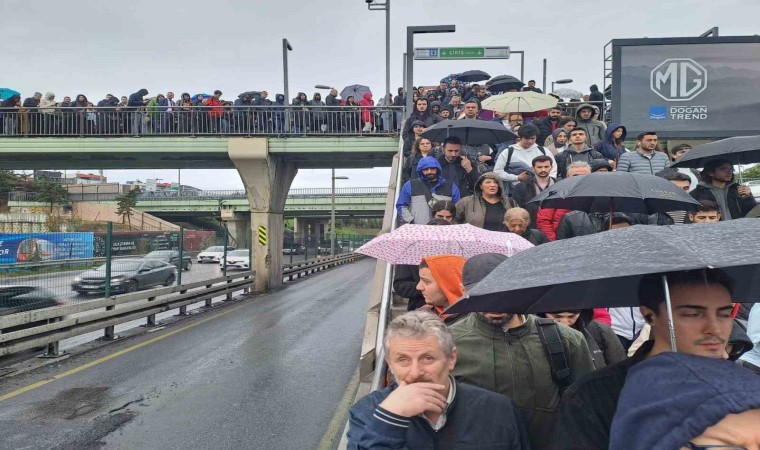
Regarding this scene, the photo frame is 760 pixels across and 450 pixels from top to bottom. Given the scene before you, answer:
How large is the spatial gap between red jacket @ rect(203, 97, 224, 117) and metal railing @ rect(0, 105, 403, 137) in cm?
4

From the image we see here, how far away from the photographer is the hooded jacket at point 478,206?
6434 mm

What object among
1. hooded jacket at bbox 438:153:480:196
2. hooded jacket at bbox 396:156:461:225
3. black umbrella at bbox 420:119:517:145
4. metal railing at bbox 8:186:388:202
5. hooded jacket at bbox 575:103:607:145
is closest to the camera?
hooded jacket at bbox 396:156:461:225

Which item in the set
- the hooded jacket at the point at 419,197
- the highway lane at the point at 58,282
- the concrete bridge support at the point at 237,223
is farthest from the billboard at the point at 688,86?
the concrete bridge support at the point at 237,223

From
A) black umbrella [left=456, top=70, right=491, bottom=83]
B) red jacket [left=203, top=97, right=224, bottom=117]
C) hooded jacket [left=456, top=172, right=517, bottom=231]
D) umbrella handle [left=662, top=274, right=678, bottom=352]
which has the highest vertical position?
black umbrella [left=456, top=70, right=491, bottom=83]

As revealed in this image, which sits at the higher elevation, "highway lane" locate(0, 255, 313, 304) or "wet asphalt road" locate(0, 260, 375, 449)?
"highway lane" locate(0, 255, 313, 304)

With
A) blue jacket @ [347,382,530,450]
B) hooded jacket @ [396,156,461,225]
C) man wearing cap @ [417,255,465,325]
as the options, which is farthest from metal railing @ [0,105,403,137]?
blue jacket @ [347,382,530,450]

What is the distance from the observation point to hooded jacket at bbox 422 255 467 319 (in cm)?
344

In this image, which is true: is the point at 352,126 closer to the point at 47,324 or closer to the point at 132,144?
the point at 132,144

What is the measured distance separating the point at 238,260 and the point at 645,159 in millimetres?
15292

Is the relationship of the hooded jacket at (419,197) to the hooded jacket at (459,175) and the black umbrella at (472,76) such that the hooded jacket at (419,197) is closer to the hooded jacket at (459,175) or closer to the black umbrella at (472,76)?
the hooded jacket at (459,175)

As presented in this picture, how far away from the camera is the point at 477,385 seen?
2.38 meters

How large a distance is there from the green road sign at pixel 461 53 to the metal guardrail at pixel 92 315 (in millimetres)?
9488

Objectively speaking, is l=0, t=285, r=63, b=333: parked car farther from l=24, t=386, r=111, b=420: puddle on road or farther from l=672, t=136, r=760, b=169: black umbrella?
l=672, t=136, r=760, b=169: black umbrella

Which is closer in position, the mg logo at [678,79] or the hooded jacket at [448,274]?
the hooded jacket at [448,274]
